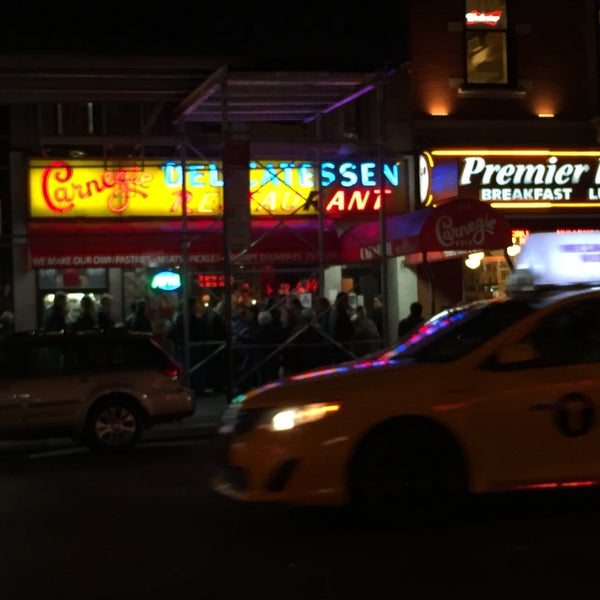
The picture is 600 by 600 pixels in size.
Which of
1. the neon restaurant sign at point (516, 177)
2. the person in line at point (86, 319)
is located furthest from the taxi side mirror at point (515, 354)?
the neon restaurant sign at point (516, 177)

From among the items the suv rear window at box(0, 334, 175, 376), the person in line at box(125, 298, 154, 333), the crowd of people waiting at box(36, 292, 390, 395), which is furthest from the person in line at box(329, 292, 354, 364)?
the suv rear window at box(0, 334, 175, 376)

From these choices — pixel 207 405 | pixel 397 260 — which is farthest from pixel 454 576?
pixel 397 260

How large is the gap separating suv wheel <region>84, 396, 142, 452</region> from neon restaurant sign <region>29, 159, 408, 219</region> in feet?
21.4

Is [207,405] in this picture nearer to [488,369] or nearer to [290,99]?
[290,99]

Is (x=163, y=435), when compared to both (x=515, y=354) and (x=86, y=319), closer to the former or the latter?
(x=86, y=319)

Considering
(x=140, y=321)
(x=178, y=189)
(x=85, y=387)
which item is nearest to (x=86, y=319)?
(x=140, y=321)

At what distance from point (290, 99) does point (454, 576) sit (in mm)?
12201

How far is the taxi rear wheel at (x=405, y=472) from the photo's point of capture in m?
8.38

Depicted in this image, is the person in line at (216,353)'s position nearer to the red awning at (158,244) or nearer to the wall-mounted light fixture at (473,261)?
the red awning at (158,244)

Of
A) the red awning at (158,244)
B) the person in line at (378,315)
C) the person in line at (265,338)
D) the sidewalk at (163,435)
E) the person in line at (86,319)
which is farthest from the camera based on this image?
the person in line at (378,315)

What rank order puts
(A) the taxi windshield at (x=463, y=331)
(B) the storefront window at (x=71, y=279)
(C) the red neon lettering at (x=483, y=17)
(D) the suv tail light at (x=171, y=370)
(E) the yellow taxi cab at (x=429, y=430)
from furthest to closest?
(C) the red neon lettering at (x=483, y=17) < (B) the storefront window at (x=71, y=279) < (D) the suv tail light at (x=171, y=370) < (A) the taxi windshield at (x=463, y=331) < (E) the yellow taxi cab at (x=429, y=430)

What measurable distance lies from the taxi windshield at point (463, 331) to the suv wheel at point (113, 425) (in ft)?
18.3

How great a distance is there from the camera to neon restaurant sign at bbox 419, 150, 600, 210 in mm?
21016

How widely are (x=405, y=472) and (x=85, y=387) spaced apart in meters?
6.58
